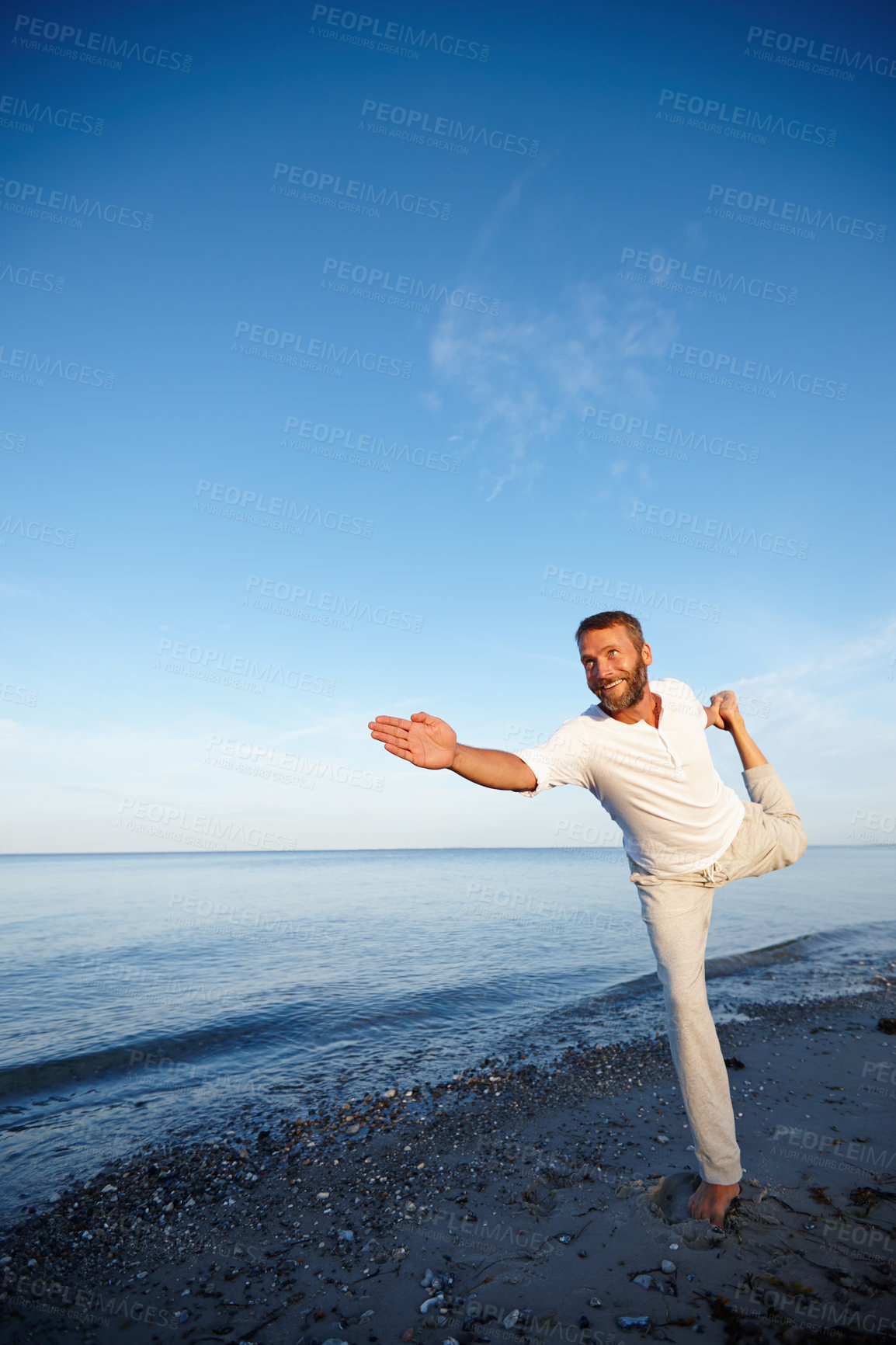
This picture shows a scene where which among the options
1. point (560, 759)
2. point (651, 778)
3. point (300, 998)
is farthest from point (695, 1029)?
point (300, 998)

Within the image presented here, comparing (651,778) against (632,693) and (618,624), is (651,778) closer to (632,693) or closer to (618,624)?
(632,693)

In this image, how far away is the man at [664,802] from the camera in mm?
3658

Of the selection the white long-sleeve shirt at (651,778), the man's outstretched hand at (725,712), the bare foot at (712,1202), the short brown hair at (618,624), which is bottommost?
the bare foot at (712,1202)

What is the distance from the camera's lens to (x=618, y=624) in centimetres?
404

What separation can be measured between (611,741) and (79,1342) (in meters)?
4.59

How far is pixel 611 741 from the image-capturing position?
379 centimetres

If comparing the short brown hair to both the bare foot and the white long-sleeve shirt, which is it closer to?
the white long-sleeve shirt

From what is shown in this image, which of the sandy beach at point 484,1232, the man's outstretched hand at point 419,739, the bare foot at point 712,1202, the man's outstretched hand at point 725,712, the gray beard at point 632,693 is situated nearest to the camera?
the sandy beach at point 484,1232

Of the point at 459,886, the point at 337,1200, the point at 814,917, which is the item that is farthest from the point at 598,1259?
the point at 459,886

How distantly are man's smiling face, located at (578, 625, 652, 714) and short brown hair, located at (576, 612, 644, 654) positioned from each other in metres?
0.03

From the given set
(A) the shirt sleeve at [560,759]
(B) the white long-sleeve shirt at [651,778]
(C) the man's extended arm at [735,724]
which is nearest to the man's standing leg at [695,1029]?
(B) the white long-sleeve shirt at [651,778]

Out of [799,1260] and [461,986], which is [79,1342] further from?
[461,986]

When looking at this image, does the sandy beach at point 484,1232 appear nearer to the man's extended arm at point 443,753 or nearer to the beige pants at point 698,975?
the beige pants at point 698,975

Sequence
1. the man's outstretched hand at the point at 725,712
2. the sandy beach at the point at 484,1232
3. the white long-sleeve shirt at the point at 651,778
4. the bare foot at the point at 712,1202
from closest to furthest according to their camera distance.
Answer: the sandy beach at the point at 484,1232, the bare foot at the point at 712,1202, the white long-sleeve shirt at the point at 651,778, the man's outstretched hand at the point at 725,712
